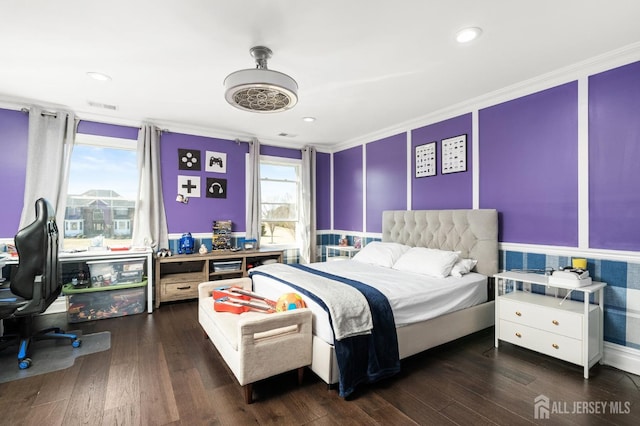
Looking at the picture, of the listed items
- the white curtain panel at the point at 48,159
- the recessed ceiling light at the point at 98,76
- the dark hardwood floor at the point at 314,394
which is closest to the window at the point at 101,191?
the white curtain panel at the point at 48,159

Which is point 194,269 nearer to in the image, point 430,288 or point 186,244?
point 186,244

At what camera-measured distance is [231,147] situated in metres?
4.89

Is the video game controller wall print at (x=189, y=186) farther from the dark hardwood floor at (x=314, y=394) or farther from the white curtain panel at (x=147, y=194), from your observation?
the dark hardwood floor at (x=314, y=394)

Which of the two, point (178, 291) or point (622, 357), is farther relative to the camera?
point (178, 291)

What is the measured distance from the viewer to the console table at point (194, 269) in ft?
13.4

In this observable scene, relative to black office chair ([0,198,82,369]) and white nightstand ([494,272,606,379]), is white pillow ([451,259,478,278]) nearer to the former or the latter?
white nightstand ([494,272,606,379])

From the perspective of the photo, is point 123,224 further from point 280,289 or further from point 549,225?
point 549,225

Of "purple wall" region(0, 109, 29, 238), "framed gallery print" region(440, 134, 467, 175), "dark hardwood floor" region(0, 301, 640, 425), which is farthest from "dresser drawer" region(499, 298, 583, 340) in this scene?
"purple wall" region(0, 109, 29, 238)

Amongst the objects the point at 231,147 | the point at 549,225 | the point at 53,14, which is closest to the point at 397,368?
the point at 549,225

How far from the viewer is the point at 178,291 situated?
13.6ft

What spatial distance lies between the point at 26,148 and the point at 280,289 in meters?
3.52

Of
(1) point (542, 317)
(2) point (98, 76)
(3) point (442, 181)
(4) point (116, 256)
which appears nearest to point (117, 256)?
(4) point (116, 256)

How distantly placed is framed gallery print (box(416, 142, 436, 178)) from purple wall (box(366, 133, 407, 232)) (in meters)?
0.24

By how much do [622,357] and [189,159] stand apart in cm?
519
